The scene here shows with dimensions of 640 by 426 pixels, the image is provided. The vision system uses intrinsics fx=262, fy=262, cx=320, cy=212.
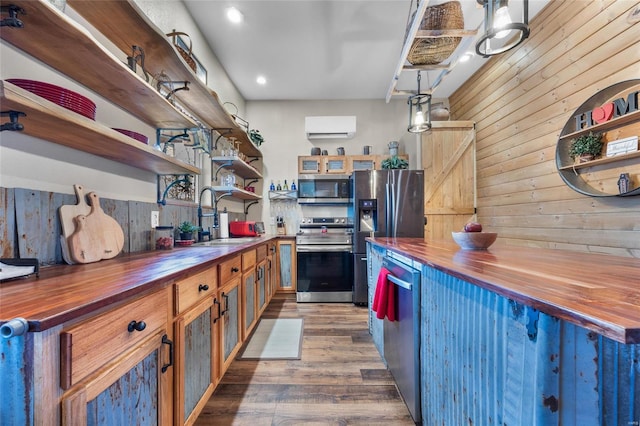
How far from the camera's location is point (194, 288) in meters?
1.26

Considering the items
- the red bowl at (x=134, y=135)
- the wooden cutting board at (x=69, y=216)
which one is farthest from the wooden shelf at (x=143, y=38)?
the wooden cutting board at (x=69, y=216)

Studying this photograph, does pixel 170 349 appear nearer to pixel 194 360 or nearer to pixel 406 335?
pixel 194 360

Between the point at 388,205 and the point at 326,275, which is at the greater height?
the point at 388,205

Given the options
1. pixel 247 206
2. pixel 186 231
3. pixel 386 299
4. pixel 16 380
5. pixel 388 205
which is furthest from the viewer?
pixel 247 206

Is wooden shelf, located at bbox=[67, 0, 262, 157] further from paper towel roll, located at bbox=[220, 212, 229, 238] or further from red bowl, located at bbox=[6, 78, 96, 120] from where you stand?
paper towel roll, located at bbox=[220, 212, 229, 238]

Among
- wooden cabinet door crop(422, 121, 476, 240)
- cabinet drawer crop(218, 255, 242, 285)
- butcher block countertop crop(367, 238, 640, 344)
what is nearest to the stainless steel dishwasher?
butcher block countertop crop(367, 238, 640, 344)

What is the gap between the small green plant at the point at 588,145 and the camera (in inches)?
78.4

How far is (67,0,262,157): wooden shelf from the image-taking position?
4.21ft

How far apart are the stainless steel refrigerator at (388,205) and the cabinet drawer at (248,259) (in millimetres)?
1479

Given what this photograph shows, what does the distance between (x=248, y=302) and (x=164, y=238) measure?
2.78ft

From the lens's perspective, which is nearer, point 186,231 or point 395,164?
point 186,231

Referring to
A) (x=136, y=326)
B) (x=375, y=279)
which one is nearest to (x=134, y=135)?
(x=136, y=326)

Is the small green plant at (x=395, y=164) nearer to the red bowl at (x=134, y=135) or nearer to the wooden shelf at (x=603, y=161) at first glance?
the wooden shelf at (x=603, y=161)

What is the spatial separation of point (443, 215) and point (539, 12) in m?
2.42
